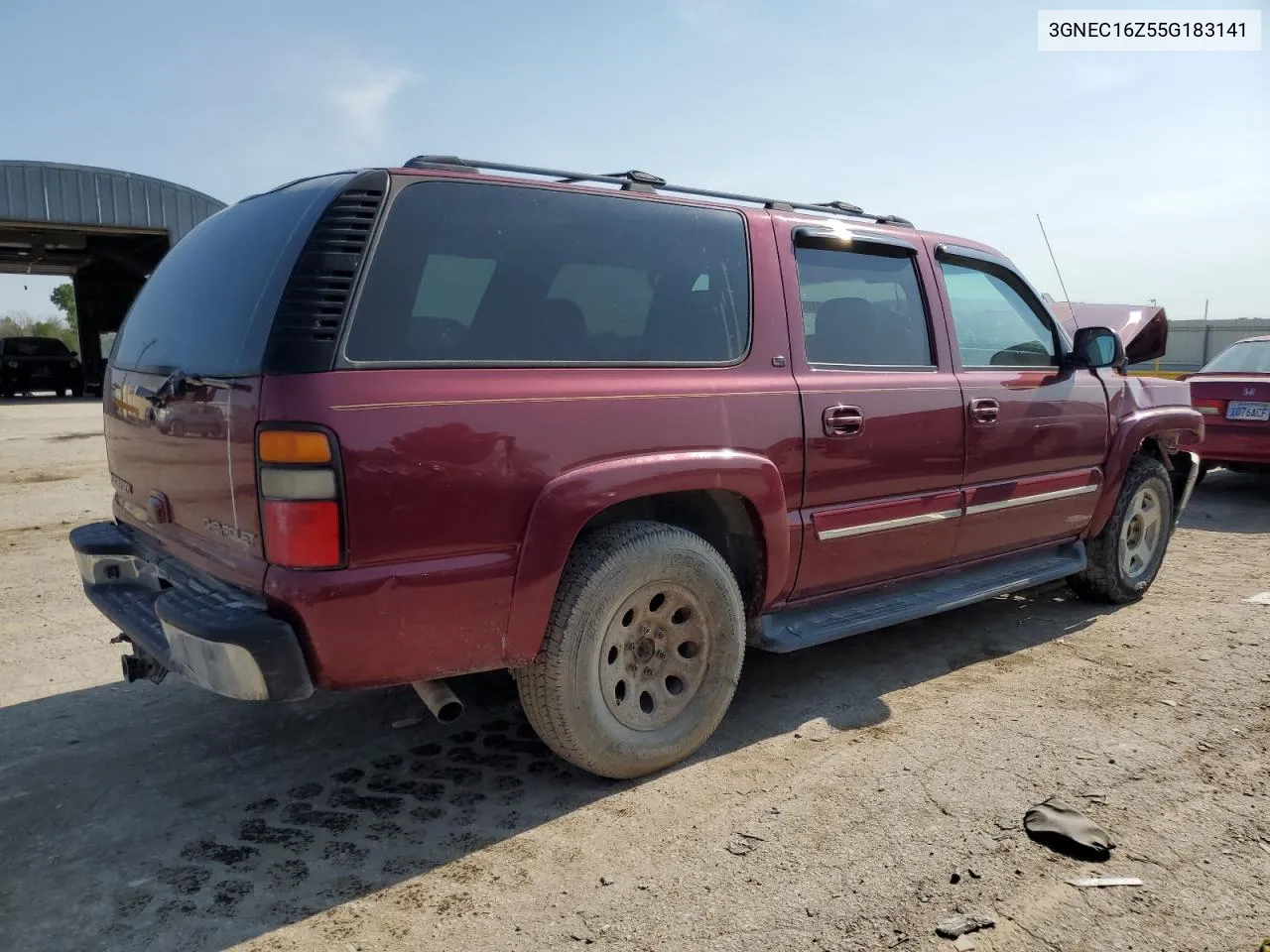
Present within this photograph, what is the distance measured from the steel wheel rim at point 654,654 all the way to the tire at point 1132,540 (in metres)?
2.68

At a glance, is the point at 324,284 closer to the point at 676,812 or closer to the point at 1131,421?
the point at 676,812

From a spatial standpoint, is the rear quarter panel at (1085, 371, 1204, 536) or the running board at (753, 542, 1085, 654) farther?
the rear quarter panel at (1085, 371, 1204, 536)

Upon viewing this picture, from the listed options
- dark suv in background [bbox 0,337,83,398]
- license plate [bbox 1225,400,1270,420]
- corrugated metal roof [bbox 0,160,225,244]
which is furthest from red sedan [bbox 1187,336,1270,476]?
dark suv in background [bbox 0,337,83,398]

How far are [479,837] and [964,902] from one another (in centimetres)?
134

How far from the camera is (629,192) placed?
10.0 feet

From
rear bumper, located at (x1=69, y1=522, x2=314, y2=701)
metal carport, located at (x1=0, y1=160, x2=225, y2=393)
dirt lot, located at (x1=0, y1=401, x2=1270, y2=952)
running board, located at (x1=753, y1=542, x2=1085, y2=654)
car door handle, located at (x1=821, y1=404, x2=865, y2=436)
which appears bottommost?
dirt lot, located at (x1=0, y1=401, x2=1270, y2=952)

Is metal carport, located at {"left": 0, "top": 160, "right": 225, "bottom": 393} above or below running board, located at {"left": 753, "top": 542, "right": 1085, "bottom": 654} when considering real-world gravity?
above

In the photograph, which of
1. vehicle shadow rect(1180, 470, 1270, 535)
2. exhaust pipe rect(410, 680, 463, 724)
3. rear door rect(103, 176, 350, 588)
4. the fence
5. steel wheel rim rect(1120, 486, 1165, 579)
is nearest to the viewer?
rear door rect(103, 176, 350, 588)

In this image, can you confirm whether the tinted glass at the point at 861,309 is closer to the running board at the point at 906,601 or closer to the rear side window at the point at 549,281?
the rear side window at the point at 549,281

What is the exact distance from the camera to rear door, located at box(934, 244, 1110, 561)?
152 inches

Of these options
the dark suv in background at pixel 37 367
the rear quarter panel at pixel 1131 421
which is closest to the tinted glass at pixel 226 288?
the rear quarter panel at pixel 1131 421

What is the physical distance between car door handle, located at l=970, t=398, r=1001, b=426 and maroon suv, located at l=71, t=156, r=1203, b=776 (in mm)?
10

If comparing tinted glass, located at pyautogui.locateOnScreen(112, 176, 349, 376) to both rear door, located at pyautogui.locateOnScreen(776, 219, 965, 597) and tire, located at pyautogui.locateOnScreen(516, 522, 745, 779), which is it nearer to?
tire, located at pyautogui.locateOnScreen(516, 522, 745, 779)

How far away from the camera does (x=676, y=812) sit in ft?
8.98
